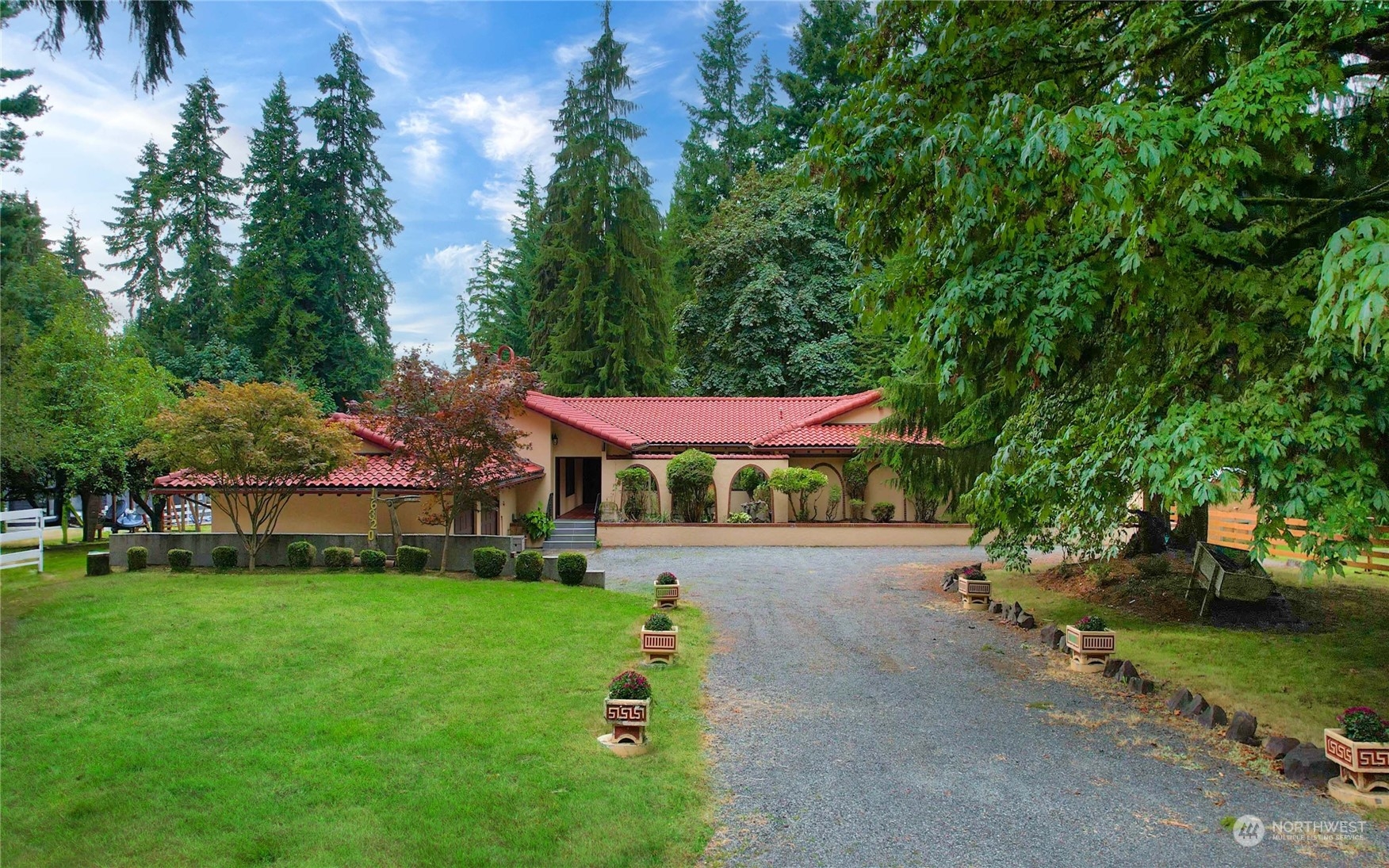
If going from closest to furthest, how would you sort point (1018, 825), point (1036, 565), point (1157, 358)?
point (1018, 825) → point (1157, 358) → point (1036, 565)

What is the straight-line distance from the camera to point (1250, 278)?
670 centimetres

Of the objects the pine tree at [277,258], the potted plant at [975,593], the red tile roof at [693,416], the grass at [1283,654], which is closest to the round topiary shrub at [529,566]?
the red tile roof at [693,416]

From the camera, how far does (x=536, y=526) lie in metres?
21.3

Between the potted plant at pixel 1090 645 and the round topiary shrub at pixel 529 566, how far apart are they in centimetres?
1017

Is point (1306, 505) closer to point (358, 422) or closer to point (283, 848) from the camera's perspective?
point (283, 848)

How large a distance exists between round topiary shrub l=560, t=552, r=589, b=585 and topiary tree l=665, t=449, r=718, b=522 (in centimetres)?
785

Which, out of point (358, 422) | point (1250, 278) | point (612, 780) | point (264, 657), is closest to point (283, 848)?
point (612, 780)

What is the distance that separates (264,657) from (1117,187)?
10.6 meters

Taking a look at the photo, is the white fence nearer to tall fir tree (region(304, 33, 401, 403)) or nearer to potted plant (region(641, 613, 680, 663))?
potted plant (region(641, 613, 680, 663))

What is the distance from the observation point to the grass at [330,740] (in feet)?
17.3

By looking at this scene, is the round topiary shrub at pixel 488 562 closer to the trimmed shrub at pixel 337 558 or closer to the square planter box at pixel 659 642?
the trimmed shrub at pixel 337 558

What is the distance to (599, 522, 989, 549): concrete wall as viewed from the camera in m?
22.4

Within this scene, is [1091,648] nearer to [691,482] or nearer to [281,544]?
[691,482]

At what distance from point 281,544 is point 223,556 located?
117 centimetres
